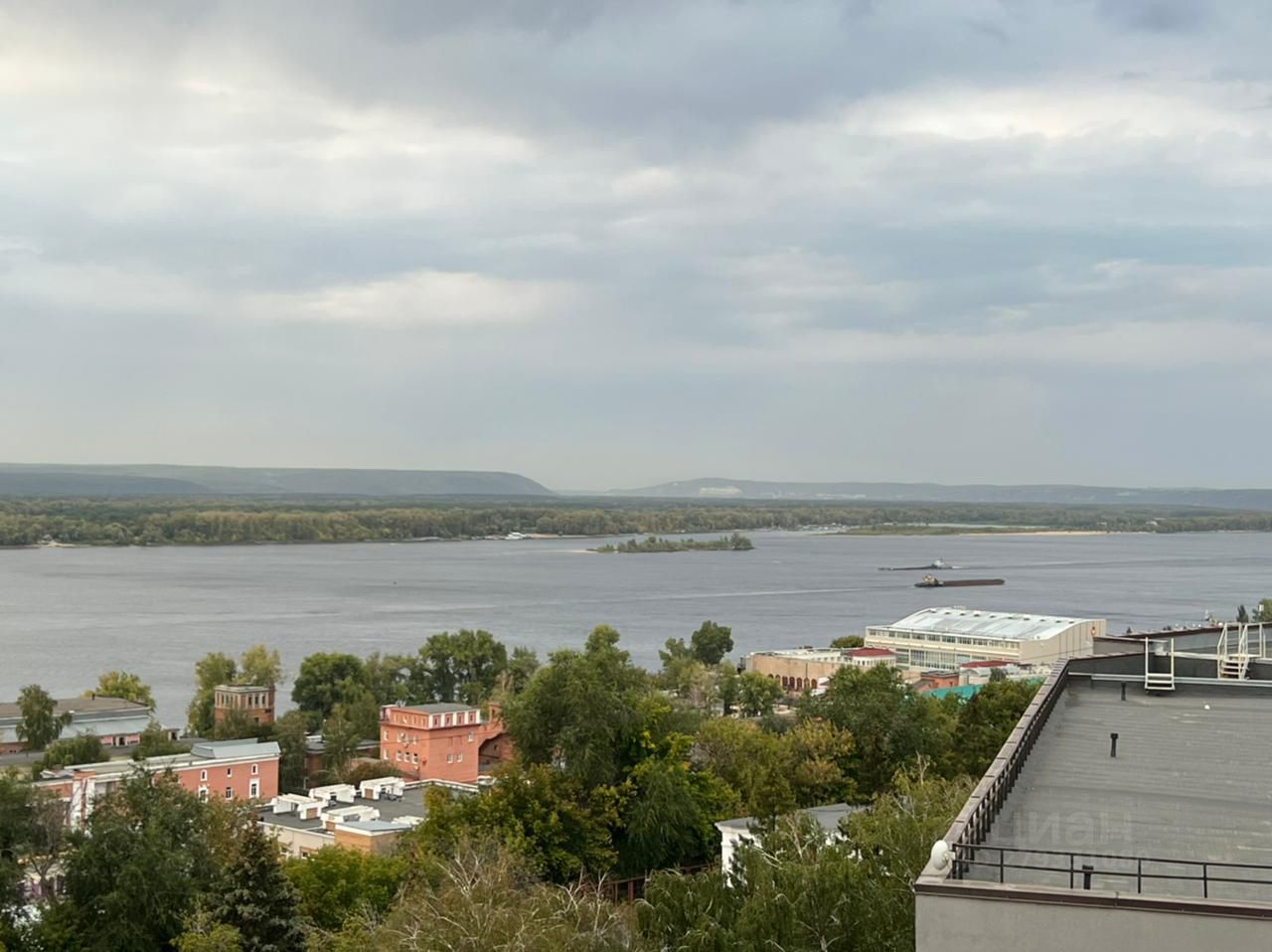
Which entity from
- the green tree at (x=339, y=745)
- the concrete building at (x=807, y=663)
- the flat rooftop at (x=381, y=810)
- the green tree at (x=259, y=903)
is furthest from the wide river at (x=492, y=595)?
the green tree at (x=259, y=903)

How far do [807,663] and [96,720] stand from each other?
23.8 meters

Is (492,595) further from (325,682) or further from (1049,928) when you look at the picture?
(1049,928)

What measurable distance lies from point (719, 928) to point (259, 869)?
7305 millimetres

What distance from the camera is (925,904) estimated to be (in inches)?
198

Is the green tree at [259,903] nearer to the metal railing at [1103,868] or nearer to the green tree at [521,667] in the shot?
the metal railing at [1103,868]

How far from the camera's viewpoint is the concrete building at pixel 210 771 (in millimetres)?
29844

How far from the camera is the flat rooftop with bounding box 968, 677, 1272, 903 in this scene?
5.77 meters

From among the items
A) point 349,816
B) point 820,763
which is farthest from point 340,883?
point 820,763

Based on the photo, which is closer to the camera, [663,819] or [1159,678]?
[1159,678]

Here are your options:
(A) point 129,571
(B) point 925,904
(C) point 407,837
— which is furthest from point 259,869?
(A) point 129,571

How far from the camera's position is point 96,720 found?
40.1m

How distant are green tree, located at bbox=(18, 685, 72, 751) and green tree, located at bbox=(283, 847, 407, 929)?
2169 cm

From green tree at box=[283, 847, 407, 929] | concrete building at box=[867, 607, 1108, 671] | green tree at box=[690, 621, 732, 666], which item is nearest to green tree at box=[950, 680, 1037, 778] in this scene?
green tree at box=[283, 847, 407, 929]

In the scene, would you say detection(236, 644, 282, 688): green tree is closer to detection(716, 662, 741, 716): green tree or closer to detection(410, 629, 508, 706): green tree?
detection(410, 629, 508, 706): green tree
